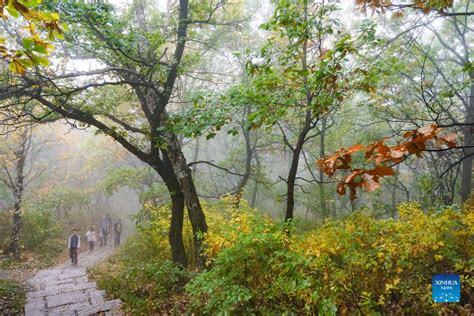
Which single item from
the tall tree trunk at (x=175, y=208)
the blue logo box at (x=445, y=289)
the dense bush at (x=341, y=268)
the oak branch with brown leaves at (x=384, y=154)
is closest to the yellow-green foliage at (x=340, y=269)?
the dense bush at (x=341, y=268)

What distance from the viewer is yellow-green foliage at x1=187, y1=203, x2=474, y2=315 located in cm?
422

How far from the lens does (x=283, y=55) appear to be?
593 centimetres

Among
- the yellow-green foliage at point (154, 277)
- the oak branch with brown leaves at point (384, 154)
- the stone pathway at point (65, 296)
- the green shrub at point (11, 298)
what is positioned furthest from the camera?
the green shrub at point (11, 298)

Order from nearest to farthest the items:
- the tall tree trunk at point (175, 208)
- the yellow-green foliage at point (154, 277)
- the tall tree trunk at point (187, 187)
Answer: the yellow-green foliage at point (154, 277)
the tall tree trunk at point (187, 187)
the tall tree trunk at point (175, 208)

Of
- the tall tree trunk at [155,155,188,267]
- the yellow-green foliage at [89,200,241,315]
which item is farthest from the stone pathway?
the tall tree trunk at [155,155,188,267]

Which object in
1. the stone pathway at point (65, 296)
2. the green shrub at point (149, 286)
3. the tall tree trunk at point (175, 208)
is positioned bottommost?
the stone pathway at point (65, 296)

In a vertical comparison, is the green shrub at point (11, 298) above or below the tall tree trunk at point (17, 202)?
below

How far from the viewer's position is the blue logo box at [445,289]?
14.2ft

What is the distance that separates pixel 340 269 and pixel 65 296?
6938mm

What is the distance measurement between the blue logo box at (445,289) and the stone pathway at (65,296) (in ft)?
18.5

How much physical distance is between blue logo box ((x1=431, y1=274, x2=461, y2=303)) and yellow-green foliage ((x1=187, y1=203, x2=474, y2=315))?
0.14 m

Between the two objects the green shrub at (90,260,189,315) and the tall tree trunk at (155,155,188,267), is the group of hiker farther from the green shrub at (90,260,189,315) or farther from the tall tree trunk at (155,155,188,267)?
the tall tree trunk at (155,155,188,267)

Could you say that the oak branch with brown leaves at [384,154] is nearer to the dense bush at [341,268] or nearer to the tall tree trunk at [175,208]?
the dense bush at [341,268]

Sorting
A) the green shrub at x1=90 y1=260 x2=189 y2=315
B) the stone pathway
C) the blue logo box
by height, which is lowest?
the stone pathway
